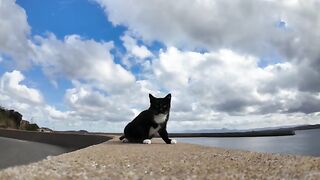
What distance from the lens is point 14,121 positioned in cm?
7962

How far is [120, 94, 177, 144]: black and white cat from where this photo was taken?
1653 cm

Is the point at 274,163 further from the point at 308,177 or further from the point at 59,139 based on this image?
the point at 59,139

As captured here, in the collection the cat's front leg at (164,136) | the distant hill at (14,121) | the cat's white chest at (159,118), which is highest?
the distant hill at (14,121)

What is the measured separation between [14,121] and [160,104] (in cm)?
6799

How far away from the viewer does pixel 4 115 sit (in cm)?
7862

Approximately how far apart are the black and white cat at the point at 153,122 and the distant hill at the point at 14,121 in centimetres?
6344

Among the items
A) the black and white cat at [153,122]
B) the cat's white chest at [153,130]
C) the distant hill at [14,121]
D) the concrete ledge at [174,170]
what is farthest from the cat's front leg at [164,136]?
the distant hill at [14,121]

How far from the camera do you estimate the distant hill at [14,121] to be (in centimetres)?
7696

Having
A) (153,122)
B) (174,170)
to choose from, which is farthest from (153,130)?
(174,170)

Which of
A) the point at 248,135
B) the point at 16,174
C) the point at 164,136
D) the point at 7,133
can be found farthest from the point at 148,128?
the point at 248,135

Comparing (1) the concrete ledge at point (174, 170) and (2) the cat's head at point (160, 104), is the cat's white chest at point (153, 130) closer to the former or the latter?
(2) the cat's head at point (160, 104)

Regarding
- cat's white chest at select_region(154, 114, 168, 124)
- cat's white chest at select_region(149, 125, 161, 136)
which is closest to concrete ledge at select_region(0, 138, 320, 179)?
cat's white chest at select_region(154, 114, 168, 124)

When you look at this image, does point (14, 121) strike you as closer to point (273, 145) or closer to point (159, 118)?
point (273, 145)

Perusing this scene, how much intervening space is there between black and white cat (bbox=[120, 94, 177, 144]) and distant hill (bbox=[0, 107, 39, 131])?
208ft
